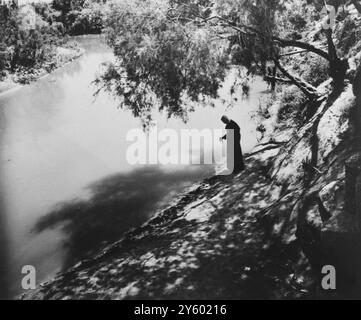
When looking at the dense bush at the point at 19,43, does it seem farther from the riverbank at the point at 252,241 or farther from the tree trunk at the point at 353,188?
the tree trunk at the point at 353,188

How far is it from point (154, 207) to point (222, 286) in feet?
13.5

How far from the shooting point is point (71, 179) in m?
11.6

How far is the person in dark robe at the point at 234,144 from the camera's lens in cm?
1055

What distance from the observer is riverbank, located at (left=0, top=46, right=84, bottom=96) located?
868 inches

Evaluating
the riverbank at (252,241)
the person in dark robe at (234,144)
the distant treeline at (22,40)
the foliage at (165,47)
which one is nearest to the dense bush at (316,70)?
the riverbank at (252,241)

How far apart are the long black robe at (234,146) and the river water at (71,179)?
1038 mm

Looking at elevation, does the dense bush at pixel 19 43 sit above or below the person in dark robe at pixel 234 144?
above

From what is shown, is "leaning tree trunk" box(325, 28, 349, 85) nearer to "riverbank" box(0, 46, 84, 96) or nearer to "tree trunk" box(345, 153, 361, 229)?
"tree trunk" box(345, 153, 361, 229)

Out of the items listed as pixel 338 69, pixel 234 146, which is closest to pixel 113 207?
pixel 234 146

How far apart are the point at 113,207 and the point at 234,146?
3.49 metres

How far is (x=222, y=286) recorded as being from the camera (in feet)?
19.6

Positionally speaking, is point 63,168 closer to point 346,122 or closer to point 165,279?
point 165,279

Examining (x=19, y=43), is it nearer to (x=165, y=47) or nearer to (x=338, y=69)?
(x=165, y=47)
